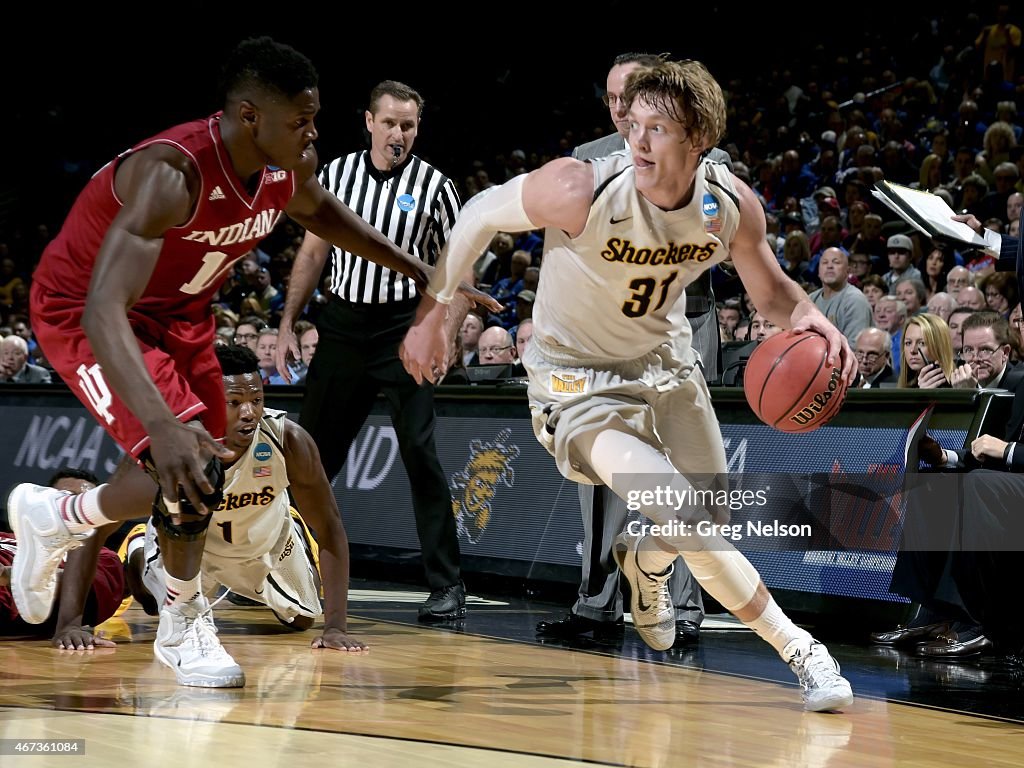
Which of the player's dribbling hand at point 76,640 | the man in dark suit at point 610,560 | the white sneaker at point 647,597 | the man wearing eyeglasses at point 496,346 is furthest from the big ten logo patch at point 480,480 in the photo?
the white sneaker at point 647,597

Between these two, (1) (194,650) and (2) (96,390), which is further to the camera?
(1) (194,650)

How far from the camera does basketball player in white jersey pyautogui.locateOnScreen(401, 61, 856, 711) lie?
3.84 m

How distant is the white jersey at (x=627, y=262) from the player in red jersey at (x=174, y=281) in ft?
1.89

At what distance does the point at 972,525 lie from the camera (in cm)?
516

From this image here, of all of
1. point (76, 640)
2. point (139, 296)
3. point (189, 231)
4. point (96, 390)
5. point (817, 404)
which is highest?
point (189, 231)

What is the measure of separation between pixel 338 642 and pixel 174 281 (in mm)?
1676

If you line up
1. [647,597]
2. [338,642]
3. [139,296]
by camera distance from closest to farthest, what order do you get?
[139,296]
[647,597]
[338,642]

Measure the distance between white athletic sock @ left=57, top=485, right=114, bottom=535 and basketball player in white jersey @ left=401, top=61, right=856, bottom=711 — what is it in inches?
46.5

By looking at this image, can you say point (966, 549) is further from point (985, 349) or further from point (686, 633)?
point (985, 349)

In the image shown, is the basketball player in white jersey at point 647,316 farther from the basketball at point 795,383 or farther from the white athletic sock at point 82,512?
the white athletic sock at point 82,512

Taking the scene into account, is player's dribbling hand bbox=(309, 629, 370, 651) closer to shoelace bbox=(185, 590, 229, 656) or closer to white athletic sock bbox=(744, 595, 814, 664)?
shoelace bbox=(185, 590, 229, 656)

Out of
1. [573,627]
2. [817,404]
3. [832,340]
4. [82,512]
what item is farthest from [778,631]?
[82,512]

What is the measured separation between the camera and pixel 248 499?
5.30m

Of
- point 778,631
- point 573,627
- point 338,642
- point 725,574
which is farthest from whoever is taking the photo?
point 573,627
